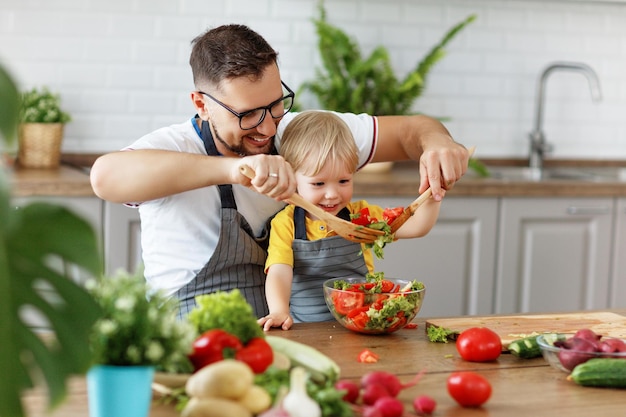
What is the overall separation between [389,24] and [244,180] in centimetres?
259

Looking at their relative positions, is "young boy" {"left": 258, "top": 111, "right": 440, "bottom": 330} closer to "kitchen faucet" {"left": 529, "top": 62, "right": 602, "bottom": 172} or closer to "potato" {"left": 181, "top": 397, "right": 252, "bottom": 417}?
"potato" {"left": 181, "top": 397, "right": 252, "bottom": 417}

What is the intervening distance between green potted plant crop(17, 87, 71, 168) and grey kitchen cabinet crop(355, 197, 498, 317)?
1489 mm

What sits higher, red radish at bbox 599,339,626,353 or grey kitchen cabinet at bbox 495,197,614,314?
red radish at bbox 599,339,626,353

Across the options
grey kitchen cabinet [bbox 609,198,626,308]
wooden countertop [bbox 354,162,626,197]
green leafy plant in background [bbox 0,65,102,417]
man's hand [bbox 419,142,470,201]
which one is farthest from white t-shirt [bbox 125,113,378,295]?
grey kitchen cabinet [bbox 609,198,626,308]

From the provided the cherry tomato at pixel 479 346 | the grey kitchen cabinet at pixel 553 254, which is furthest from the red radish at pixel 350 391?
the grey kitchen cabinet at pixel 553 254

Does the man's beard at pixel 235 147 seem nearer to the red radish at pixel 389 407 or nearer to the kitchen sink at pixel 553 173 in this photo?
the red radish at pixel 389 407

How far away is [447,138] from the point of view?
8.25 feet

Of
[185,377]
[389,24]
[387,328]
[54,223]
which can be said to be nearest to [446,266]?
[389,24]

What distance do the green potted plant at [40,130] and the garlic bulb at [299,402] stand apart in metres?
2.69

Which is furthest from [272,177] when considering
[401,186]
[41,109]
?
[41,109]

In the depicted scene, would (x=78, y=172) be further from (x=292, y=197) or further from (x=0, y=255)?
(x=0, y=255)

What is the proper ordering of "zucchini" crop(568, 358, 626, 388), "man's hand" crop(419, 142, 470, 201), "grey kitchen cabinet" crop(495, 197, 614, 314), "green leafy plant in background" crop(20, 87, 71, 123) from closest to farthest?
"zucchini" crop(568, 358, 626, 388) < "man's hand" crop(419, 142, 470, 201) < "green leafy plant in background" crop(20, 87, 71, 123) < "grey kitchen cabinet" crop(495, 197, 614, 314)

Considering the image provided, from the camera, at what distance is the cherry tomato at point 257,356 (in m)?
1.49

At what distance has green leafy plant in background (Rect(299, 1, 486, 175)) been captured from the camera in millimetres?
4156
